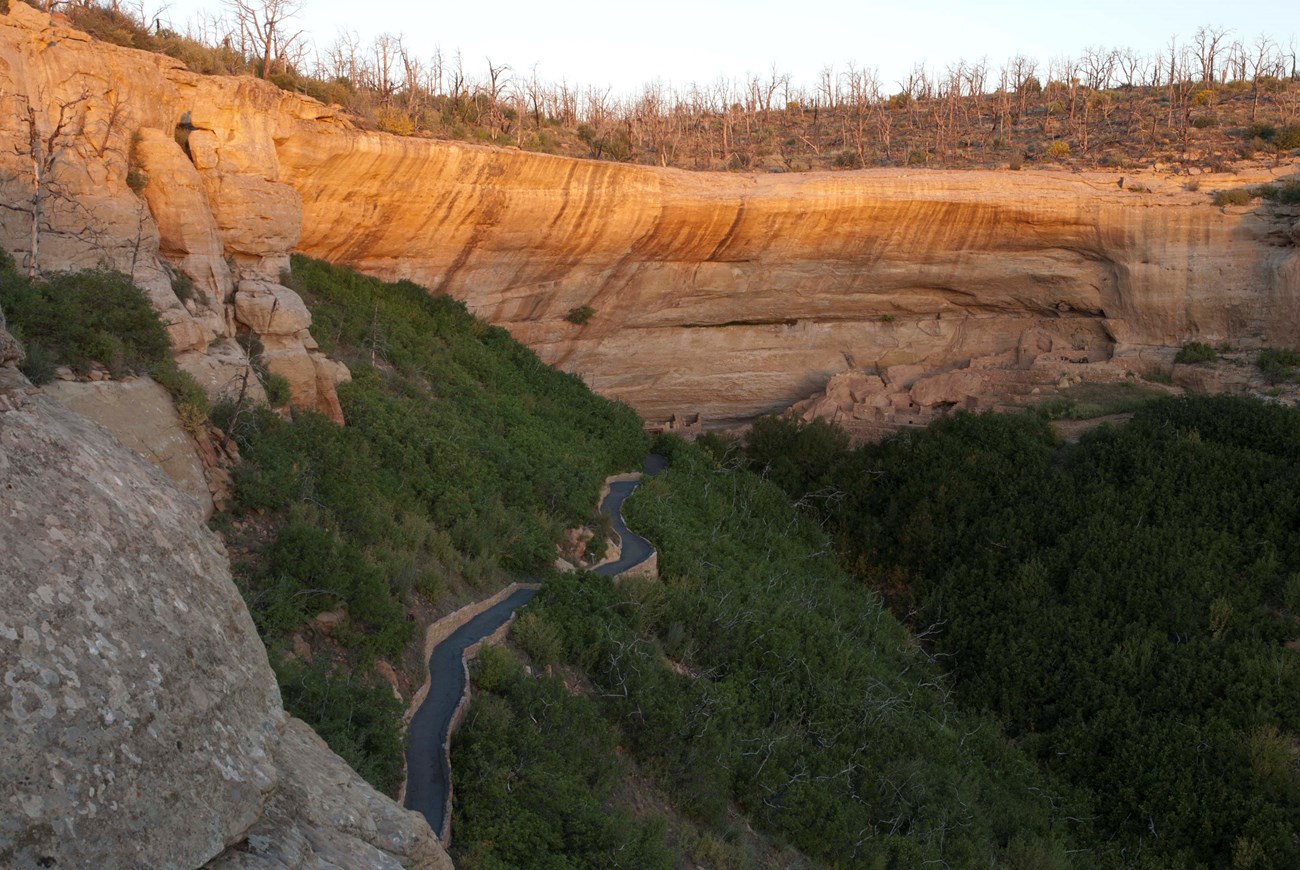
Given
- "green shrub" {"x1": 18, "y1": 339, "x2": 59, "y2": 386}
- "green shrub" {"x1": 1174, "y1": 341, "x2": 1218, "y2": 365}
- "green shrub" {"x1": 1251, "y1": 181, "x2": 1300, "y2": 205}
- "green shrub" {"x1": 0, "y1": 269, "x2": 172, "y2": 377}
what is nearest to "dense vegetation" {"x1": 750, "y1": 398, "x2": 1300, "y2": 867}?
"green shrub" {"x1": 1174, "y1": 341, "x2": 1218, "y2": 365}

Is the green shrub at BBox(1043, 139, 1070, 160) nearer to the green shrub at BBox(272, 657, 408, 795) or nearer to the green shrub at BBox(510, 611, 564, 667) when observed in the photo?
the green shrub at BBox(510, 611, 564, 667)

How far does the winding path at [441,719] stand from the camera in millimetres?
8594

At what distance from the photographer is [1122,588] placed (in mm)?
18969

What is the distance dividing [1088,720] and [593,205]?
590 inches

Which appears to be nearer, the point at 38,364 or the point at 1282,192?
the point at 38,364

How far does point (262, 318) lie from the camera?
15.6m

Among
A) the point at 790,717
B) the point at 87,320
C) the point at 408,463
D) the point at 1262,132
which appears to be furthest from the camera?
the point at 1262,132

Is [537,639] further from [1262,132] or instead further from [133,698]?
[1262,132]

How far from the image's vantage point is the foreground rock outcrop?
13.6 ft

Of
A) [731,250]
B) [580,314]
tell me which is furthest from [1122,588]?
[580,314]

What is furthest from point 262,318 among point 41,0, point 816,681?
point 816,681

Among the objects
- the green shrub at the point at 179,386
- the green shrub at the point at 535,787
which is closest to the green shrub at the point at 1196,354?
the green shrub at the point at 535,787

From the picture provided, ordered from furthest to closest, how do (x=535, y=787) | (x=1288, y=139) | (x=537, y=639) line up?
1. (x=1288, y=139)
2. (x=537, y=639)
3. (x=535, y=787)

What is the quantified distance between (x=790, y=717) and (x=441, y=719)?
604 centimetres
